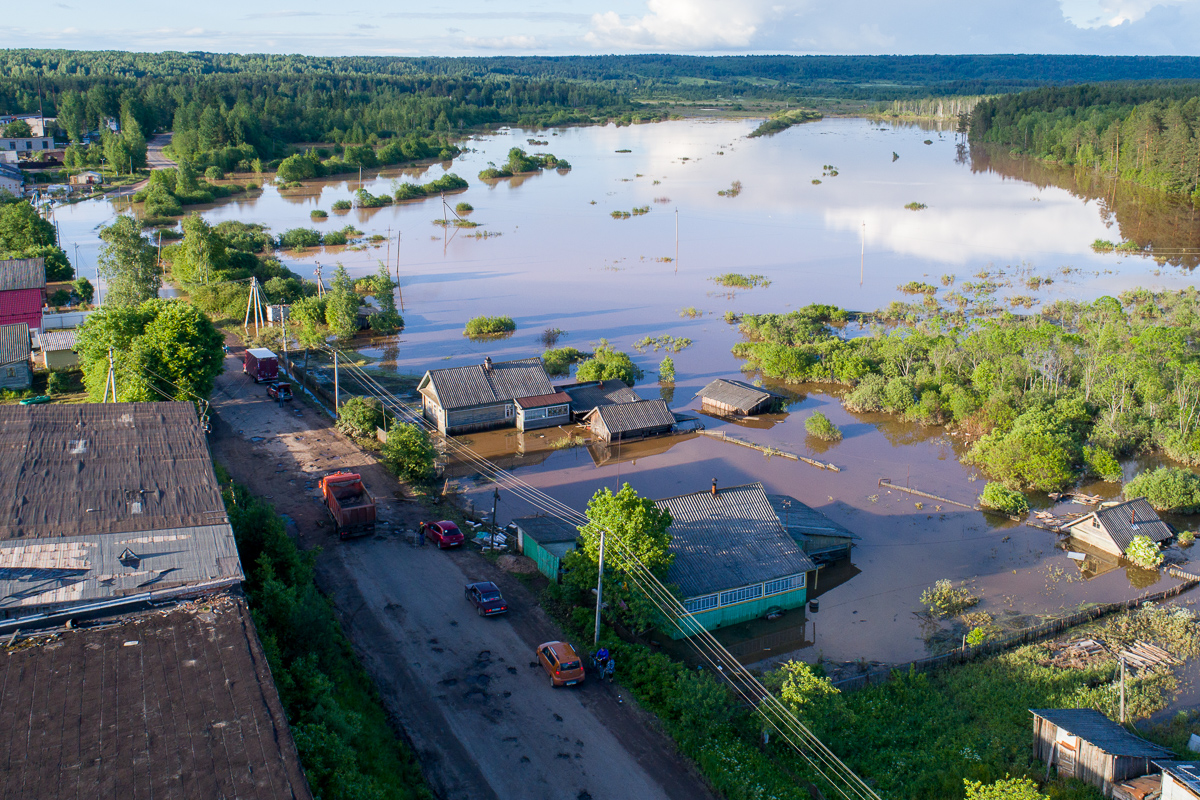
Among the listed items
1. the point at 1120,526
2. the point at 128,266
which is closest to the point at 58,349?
the point at 128,266

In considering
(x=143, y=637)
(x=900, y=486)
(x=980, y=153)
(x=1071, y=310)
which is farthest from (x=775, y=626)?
(x=980, y=153)

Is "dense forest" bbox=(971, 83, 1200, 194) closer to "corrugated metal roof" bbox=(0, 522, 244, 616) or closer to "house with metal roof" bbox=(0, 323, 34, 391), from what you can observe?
"corrugated metal roof" bbox=(0, 522, 244, 616)

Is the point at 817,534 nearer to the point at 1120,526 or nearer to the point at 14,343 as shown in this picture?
the point at 1120,526

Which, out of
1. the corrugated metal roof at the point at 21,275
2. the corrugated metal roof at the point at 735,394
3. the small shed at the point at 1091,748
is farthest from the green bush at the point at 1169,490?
the corrugated metal roof at the point at 21,275

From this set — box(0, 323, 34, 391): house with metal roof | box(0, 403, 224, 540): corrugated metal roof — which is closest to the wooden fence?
box(0, 403, 224, 540): corrugated metal roof

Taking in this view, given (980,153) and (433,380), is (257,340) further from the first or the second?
(980,153)

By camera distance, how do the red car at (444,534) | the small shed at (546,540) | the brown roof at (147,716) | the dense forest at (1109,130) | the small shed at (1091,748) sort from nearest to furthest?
the brown roof at (147,716) → the small shed at (1091,748) → the small shed at (546,540) → the red car at (444,534) → the dense forest at (1109,130)

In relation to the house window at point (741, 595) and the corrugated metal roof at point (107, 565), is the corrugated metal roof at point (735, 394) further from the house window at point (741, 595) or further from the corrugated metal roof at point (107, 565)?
the corrugated metal roof at point (107, 565)
